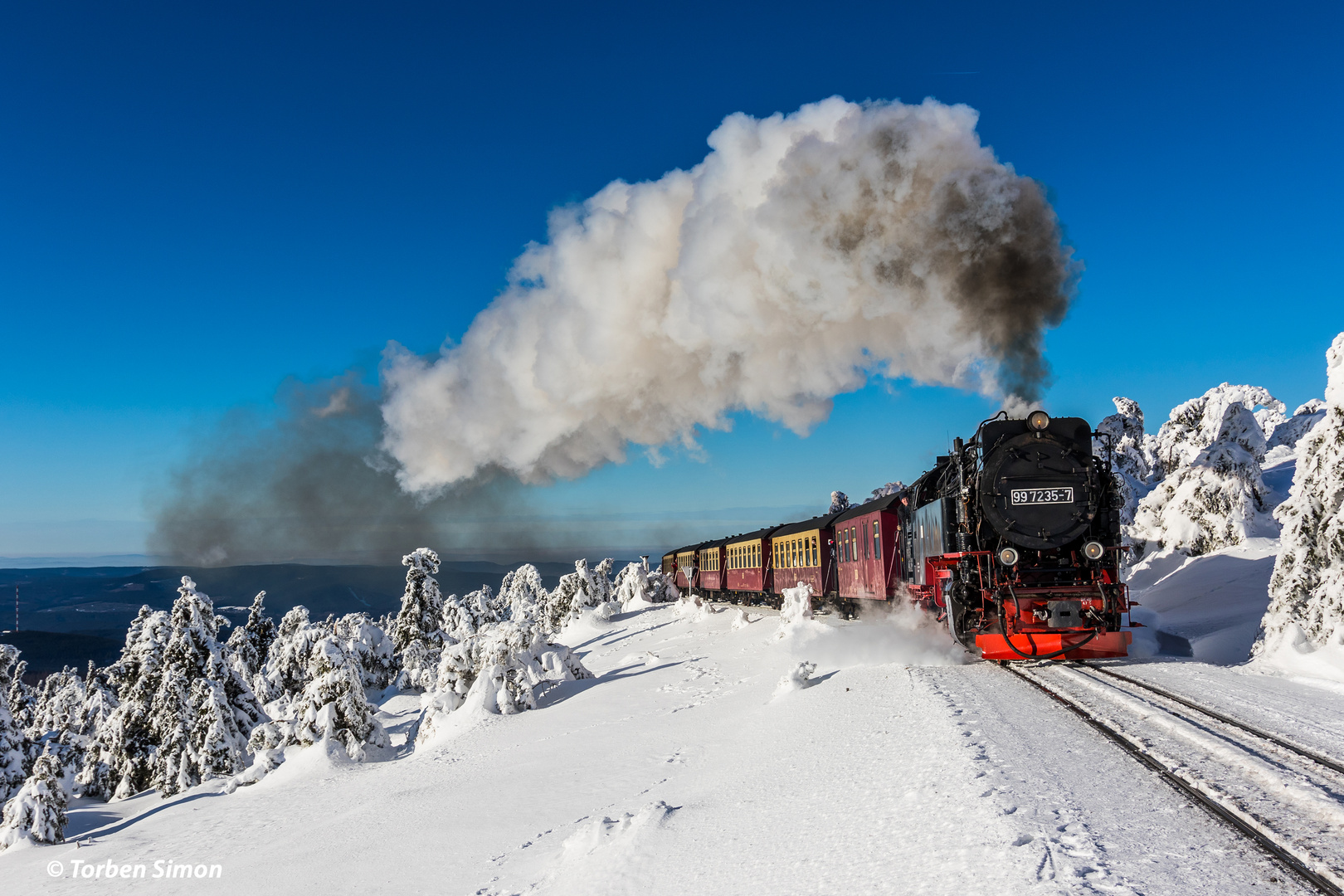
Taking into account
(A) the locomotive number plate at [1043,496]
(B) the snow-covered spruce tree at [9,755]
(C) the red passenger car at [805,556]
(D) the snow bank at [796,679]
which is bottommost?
(B) the snow-covered spruce tree at [9,755]

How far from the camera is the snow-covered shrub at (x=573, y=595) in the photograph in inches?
2112

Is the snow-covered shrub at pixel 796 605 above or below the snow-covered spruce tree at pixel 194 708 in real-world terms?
above

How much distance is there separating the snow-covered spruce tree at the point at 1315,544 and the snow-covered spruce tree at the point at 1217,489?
19.3m

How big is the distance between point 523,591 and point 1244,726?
59.4 metres

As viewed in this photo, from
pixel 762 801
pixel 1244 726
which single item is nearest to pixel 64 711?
pixel 762 801

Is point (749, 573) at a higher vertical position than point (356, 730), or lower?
higher

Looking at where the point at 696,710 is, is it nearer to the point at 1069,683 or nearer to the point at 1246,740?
the point at 1069,683

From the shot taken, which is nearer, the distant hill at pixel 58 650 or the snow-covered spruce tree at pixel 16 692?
the snow-covered spruce tree at pixel 16 692

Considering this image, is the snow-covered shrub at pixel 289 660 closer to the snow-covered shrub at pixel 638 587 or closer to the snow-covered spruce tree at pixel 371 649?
the snow-covered spruce tree at pixel 371 649

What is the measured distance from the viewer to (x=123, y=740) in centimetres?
2941

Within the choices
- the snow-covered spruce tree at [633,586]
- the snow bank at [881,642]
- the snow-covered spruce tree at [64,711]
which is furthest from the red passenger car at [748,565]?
the snow-covered spruce tree at [64,711]

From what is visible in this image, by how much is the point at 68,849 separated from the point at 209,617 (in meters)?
11.5

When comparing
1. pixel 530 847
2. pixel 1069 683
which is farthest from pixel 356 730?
pixel 1069 683

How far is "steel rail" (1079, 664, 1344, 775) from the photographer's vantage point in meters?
7.15
